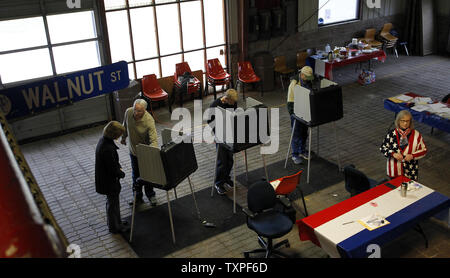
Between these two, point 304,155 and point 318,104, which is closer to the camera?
point 318,104

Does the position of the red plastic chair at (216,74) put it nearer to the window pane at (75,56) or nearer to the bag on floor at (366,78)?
the window pane at (75,56)

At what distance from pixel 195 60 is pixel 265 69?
6.74ft

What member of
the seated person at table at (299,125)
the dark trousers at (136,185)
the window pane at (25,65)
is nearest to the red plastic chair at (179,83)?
the window pane at (25,65)

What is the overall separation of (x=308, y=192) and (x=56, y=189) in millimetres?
4604

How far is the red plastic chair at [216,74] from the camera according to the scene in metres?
12.3

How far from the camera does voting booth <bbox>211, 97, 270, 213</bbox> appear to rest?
690 centimetres

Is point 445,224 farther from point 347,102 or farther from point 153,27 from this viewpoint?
point 153,27

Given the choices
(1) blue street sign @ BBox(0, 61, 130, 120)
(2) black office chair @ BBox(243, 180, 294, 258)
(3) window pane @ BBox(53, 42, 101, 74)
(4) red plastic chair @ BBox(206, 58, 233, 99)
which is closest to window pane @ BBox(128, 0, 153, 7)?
(3) window pane @ BBox(53, 42, 101, 74)

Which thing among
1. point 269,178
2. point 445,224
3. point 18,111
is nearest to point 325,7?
point 269,178

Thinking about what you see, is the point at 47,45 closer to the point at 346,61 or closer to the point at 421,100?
the point at 346,61

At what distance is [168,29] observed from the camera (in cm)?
1180

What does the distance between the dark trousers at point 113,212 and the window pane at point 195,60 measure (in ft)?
21.4

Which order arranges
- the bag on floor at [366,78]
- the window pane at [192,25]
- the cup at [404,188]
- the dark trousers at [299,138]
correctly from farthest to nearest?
the bag on floor at [366,78] < the window pane at [192,25] < the dark trousers at [299,138] < the cup at [404,188]

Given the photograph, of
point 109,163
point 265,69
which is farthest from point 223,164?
point 265,69
